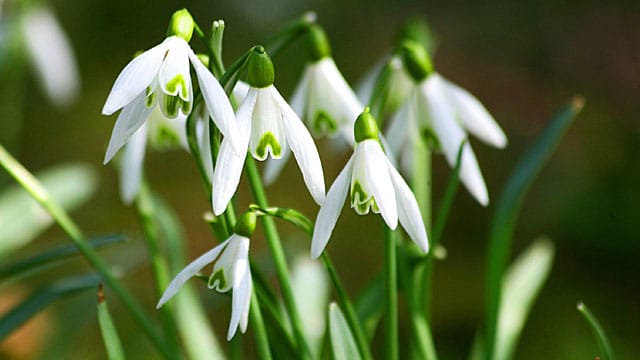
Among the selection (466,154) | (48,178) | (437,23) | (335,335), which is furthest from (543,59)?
(335,335)

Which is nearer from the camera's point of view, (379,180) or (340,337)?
(379,180)

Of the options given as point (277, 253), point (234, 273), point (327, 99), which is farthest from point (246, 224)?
point (327, 99)

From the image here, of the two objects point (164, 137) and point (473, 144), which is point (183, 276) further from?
point (473, 144)

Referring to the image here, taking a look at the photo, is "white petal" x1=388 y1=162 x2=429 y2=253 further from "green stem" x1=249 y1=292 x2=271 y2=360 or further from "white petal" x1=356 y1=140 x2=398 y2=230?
"green stem" x1=249 y1=292 x2=271 y2=360

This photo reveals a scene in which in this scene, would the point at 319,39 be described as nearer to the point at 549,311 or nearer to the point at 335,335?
the point at 335,335

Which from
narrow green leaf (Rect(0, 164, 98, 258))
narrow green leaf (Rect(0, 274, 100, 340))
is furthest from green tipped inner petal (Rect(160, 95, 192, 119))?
narrow green leaf (Rect(0, 164, 98, 258))

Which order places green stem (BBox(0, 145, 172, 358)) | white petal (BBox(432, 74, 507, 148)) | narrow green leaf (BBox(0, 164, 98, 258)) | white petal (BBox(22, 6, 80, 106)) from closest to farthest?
green stem (BBox(0, 145, 172, 358)), white petal (BBox(432, 74, 507, 148)), narrow green leaf (BBox(0, 164, 98, 258)), white petal (BBox(22, 6, 80, 106))

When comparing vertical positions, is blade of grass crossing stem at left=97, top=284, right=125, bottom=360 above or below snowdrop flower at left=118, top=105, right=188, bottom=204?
below
